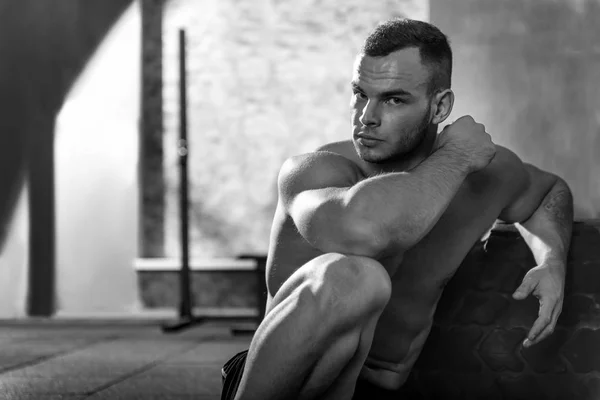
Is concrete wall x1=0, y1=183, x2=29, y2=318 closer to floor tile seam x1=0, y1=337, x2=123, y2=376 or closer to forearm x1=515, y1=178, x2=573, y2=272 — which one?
floor tile seam x1=0, y1=337, x2=123, y2=376

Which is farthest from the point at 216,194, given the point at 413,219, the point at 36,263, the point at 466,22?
the point at 413,219

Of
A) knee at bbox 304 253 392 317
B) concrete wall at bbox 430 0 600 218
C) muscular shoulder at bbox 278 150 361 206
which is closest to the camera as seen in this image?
knee at bbox 304 253 392 317

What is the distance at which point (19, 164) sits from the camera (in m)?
4.15

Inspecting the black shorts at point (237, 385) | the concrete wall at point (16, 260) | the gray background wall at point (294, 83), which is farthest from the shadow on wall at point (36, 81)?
the black shorts at point (237, 385)

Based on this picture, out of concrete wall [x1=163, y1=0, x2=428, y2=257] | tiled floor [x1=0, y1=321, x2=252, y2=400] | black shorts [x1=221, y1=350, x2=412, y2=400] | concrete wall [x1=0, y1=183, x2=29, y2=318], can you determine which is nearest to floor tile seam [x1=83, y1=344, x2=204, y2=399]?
tiled floor [x1=0, y1=321, x2=252, y2=400]

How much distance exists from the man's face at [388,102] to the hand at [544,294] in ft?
1.12

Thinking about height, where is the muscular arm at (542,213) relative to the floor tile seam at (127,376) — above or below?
above

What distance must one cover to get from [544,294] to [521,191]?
266mm

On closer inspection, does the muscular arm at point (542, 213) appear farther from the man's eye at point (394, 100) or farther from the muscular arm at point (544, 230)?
the man's eye at point (394, 100)

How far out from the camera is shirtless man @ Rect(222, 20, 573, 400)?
1180 mm

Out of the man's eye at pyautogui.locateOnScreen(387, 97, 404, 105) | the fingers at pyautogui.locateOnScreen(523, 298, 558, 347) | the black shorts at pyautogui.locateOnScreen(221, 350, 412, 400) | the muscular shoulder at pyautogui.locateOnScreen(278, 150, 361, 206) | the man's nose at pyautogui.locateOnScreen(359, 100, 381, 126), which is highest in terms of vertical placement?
the man's eye at pyautogui.locateOnScreen(387, 97, 404, 105)

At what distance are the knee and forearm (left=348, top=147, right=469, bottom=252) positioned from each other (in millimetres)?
56

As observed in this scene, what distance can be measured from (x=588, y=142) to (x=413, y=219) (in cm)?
294

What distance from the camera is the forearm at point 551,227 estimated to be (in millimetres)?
1456
